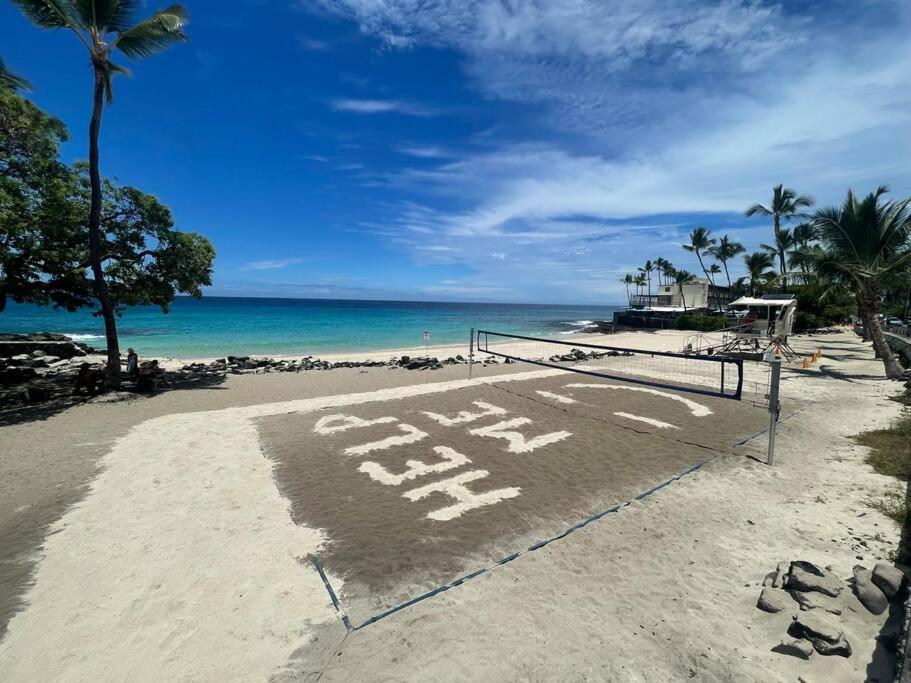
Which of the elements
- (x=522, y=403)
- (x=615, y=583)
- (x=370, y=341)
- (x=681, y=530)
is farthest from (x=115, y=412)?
(x=370, y=341)

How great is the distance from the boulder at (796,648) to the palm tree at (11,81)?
18408 millimetres

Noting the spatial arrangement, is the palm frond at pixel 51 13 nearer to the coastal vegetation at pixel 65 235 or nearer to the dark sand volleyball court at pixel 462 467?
the coastal vegetation at pixel 65 235

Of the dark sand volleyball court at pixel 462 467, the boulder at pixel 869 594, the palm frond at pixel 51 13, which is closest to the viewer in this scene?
the boulder at pixel 869 594

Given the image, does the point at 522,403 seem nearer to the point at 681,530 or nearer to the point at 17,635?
the point at 681,530

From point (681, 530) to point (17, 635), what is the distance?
7092 mm

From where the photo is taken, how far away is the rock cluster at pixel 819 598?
301cm

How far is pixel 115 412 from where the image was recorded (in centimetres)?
1040

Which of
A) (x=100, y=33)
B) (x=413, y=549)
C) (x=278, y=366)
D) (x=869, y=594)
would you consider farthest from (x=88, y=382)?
(x=869, y=594)

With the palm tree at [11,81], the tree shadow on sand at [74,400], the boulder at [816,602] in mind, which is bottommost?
the boulder at [816,602]

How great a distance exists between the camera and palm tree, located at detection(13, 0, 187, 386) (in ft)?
32.9

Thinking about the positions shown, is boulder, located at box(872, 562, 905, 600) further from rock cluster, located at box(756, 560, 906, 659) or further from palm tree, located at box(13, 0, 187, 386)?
palm tree, located at box(13, 0, 187, 386)

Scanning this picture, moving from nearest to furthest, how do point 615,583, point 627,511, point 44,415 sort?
point 615,583
point 627,511
point 44,415

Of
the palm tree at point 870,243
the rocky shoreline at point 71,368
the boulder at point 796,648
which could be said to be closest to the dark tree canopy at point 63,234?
the rocky shoreline at point 71,368

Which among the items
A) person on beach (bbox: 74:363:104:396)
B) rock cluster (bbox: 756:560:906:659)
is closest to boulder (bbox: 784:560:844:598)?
rock cluster (bbox: 756:560:906:659)
